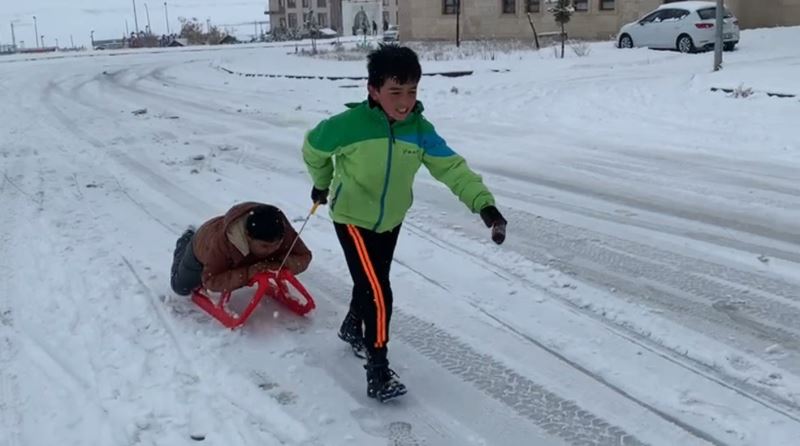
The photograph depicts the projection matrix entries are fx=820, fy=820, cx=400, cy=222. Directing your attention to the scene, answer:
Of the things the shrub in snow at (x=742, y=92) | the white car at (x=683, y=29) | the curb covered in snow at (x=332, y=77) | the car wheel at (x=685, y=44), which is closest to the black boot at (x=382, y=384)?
the shrub in snow at (x=742, y=92)

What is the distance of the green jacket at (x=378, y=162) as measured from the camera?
3635mm

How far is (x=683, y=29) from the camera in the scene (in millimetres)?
26578

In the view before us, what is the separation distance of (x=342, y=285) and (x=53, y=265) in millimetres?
2097

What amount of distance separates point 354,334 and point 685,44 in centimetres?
2507

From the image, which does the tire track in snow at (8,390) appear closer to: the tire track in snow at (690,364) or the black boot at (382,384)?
the black boot at (382,384)

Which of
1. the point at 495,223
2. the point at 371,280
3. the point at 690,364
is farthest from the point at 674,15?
the point at 371,280

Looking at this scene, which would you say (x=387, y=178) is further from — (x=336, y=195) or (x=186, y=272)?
(x=186, y=272)

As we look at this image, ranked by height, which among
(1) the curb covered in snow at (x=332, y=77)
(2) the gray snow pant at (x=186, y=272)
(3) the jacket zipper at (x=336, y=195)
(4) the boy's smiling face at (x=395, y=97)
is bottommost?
(2) the gray snow pant at (x=186, y=272)

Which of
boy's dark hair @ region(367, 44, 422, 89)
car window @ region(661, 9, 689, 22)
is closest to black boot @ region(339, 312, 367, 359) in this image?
boy's dark hair @ region(367, 44, 422, 89)

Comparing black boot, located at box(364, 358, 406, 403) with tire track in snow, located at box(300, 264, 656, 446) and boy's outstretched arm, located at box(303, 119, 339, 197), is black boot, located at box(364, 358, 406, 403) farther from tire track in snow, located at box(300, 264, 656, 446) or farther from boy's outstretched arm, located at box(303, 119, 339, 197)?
boy's outstretched arm, located at box(303, 119, 339, 197)

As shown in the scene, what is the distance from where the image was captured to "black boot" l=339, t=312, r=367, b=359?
4.30 m

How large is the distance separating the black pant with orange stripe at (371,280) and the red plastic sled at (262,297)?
39.3 inches

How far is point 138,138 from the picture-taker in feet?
39.7

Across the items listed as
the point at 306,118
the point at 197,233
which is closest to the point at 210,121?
the point at 306,118
